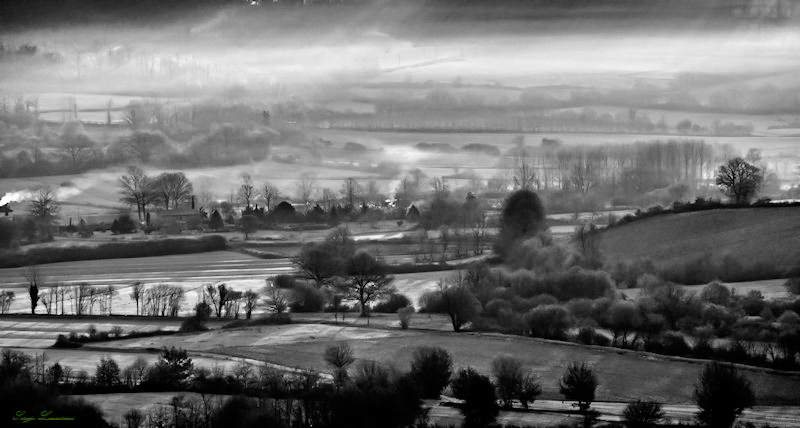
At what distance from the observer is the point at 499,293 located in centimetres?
3297

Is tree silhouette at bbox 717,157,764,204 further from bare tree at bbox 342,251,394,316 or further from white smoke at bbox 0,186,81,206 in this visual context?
white smoke at bbox 0,186,81,206

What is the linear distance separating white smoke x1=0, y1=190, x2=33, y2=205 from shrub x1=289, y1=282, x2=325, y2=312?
22.6 m

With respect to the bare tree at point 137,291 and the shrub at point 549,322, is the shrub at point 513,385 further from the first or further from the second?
the bare tree at point 137,291

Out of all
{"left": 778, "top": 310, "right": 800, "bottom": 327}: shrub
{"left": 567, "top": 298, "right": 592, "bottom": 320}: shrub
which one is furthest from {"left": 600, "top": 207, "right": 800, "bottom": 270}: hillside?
{"left": 567, "top": 298, "right": 592, "bottom": 320}: shrub

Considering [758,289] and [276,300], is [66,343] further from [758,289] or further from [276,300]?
[758,289]

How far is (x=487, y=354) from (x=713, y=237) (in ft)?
50.5

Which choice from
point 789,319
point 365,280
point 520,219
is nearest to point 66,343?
point 365,280

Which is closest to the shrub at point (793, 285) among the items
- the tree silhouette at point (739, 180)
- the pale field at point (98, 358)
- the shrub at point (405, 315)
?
the shrub at point (405, 315)

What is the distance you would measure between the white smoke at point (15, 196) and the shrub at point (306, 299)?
2263cm

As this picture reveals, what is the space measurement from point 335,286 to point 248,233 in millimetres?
13398

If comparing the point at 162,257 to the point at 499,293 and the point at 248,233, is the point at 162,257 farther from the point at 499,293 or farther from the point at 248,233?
the point at 499,293

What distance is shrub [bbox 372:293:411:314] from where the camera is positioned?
109 feet

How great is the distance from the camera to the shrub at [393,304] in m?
33.2

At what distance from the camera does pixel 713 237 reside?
3953cm
